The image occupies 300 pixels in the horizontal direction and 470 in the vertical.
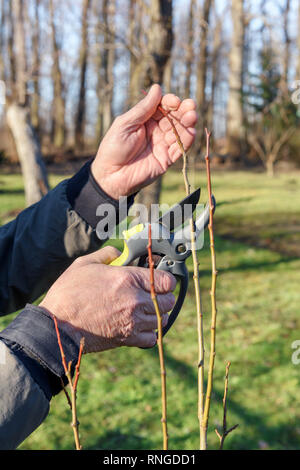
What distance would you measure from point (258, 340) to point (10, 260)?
3034 mm

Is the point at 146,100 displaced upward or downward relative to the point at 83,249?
upward

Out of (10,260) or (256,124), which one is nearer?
(10,260)

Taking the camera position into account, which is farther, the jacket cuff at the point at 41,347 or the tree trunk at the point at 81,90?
the tree trunk at the point at 81,90

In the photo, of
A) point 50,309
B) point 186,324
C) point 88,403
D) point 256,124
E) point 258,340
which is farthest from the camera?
point 256,124

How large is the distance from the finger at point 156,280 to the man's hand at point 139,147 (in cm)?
64

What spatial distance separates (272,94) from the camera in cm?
1777

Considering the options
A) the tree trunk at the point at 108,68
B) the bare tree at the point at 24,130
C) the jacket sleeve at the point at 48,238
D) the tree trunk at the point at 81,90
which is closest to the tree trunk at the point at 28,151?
the bare tree at the point at 24,130

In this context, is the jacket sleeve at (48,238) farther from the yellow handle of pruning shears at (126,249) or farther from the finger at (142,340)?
the finger at (142,340)

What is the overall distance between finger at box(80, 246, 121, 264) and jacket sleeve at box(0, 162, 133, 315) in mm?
376

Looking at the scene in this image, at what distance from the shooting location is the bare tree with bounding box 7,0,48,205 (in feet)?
25.8

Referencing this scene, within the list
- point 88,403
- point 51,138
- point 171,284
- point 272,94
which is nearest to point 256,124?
point 272,94

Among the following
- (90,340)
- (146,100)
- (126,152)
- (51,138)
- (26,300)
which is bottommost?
(51,138)

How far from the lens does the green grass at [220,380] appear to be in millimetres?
3172

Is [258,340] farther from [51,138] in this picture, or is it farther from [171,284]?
[51,138]
